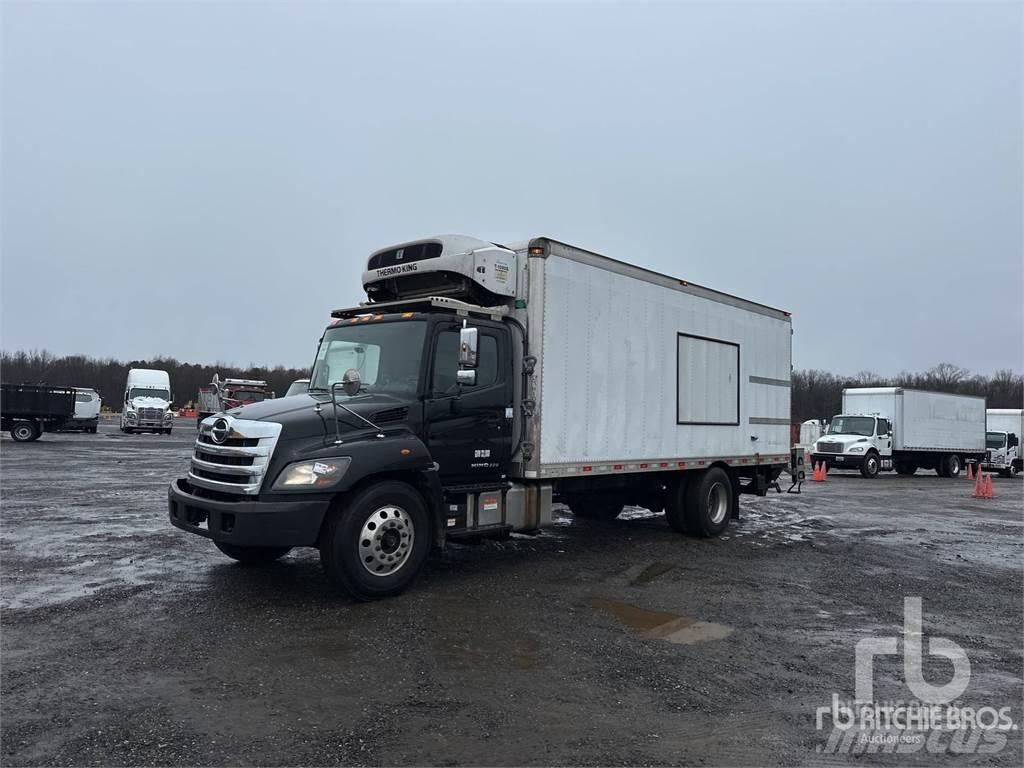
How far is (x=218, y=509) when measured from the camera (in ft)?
19.6

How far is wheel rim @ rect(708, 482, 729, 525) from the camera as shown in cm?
1055

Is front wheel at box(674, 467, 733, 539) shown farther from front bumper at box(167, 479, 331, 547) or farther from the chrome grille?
the chrome grille

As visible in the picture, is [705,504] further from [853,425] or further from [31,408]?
[31,408]

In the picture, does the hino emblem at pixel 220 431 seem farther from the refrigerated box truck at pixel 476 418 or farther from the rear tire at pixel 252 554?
the rear tire at pixel 252 554

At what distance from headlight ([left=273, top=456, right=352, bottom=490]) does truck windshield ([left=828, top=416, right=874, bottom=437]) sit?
27184 mm

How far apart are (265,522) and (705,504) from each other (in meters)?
6.66

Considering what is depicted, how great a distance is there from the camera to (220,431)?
20.8 feet

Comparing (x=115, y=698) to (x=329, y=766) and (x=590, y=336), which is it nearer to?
(x=329, y=766)

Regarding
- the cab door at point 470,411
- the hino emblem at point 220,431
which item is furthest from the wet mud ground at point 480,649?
the hino emblem at point 220,431

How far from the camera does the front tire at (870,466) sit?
27.3 meters

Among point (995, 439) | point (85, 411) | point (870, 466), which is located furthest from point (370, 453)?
point (85, 411)

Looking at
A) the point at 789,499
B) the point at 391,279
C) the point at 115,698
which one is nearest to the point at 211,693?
the point at 115,698

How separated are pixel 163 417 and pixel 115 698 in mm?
37589

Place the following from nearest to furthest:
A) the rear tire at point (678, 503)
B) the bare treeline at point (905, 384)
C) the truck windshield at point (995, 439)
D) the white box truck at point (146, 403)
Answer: the rear tire at point (678, 503)
the truck windshield at point (995, 439)
the white box truck at point (146, 403)
the bare treeline at point (905, 384)
